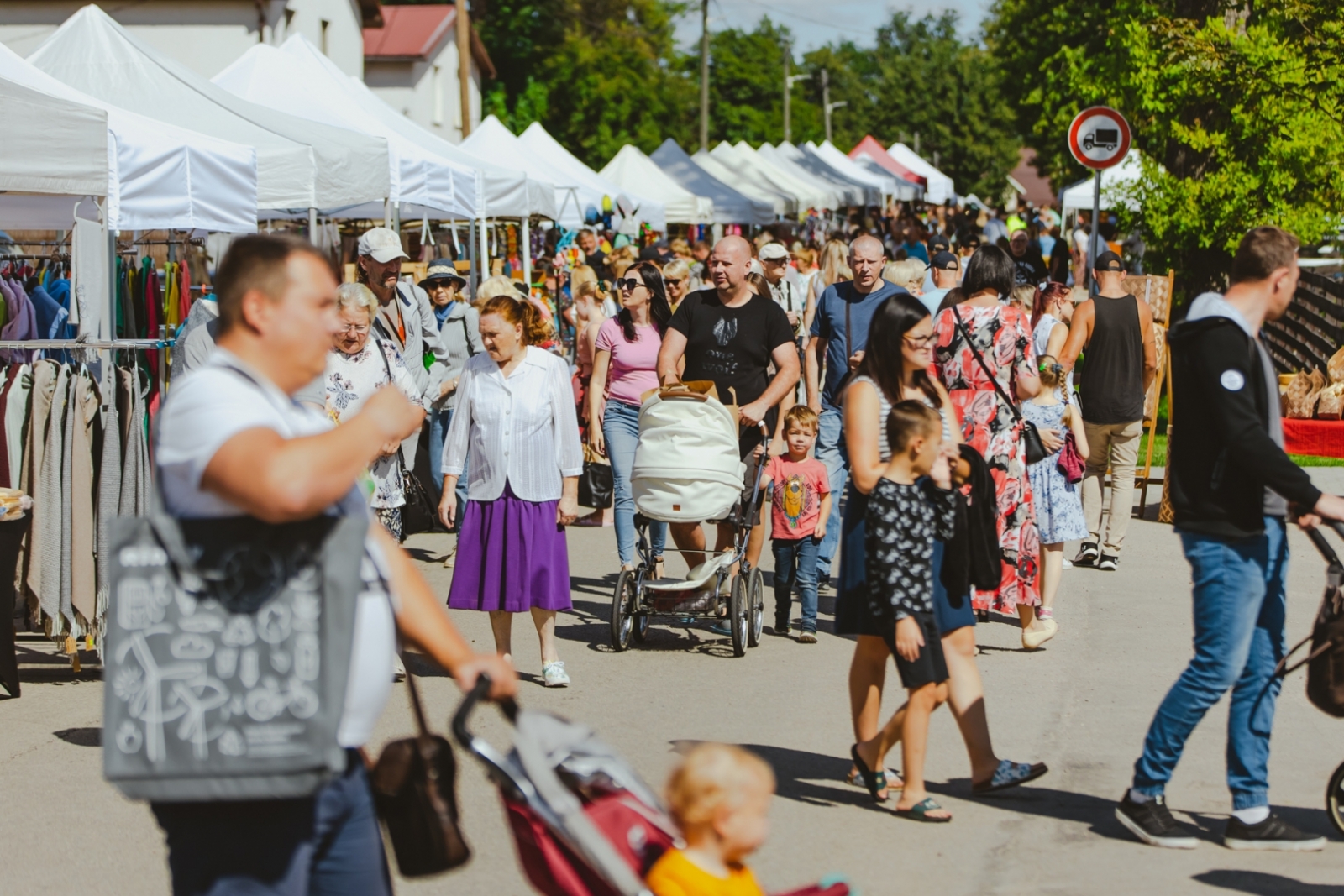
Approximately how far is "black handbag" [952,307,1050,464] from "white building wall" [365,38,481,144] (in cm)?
4009

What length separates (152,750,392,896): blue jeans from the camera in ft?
9.19

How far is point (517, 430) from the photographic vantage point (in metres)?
7.00

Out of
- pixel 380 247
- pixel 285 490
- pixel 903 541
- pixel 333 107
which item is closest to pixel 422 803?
pixel 285 490

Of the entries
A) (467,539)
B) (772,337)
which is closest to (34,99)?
(467,539)

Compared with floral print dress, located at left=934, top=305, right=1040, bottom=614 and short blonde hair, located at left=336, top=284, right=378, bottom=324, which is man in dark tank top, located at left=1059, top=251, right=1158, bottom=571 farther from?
short blonde hair, located at left=336, top=284, right=378, bottom=324

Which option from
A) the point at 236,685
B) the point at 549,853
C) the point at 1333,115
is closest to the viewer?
the point at 236,685

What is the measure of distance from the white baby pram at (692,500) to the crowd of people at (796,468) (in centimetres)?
29

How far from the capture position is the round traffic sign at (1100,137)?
46.8ft

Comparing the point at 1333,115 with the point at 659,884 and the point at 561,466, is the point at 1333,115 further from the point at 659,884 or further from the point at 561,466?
the point at 659,884

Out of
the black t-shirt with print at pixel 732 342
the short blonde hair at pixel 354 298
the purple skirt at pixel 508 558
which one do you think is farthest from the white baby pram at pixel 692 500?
the short blonde hair at pixel 354 298

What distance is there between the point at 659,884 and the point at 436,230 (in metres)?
22.6

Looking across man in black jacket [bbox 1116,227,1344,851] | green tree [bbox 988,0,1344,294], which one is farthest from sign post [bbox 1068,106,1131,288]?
man in black jacket [bbox 1116,227,1344,851]

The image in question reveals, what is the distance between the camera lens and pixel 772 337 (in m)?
8.55

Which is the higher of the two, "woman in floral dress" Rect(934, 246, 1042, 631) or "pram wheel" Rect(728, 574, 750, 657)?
"woman in floral dress" Rect(934, 246, 1042, 631)
